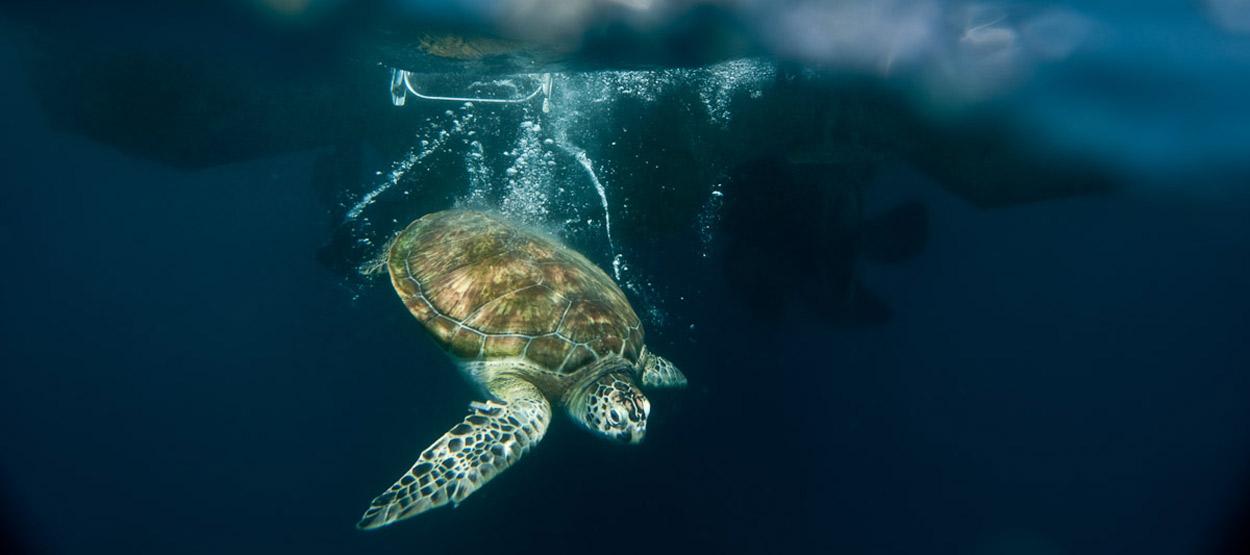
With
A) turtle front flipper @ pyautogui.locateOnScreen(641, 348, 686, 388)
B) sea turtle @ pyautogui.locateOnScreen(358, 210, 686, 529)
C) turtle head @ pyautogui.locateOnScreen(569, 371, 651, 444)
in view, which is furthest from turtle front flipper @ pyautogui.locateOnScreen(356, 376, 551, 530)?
turtle front flipper @ pyautogui.locateOnScreen(641, 348, 686, 388)

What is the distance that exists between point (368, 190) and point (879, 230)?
9.07 meters

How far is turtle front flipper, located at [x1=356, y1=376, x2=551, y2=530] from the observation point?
298cm

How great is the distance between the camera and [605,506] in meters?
5.49

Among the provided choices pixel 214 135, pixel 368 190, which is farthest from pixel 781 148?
pixel 214 135

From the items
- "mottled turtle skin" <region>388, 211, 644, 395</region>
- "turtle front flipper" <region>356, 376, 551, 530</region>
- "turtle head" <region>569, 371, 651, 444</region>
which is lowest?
"turtle front flipper" <region>356, 376, 551, 530</region>

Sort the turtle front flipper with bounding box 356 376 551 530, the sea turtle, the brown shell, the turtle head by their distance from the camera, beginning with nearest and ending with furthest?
1. the turtle front flipper with bounding box 356 376 551 530
2. the sea turtle
3. the turtle head
4. the brown shell

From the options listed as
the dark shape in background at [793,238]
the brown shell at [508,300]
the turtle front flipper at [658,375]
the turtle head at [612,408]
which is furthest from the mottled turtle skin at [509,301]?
the dark shape in background at [793,238]

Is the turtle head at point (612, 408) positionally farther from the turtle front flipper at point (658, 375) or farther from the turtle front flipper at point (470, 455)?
the turtle front flipper at point (658, 375)

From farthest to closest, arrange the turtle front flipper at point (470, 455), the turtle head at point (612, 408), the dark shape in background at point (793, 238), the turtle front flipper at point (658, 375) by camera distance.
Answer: the dark shape in background at point (793, 238) < the turtle front flipper at point (658, 375) < the turtle head at point (612, 408) < the turtle front flipper at point (470, 455)

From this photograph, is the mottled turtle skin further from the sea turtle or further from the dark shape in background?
the dark shape in background

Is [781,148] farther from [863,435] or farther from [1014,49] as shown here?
[863,435]

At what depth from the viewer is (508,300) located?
162 inches

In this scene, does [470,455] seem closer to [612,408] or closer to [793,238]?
[612,408]

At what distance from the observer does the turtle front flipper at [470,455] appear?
298 cm
